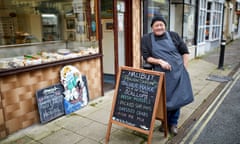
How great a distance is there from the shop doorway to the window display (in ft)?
2.72

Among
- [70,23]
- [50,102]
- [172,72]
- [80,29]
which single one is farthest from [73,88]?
[172,72]

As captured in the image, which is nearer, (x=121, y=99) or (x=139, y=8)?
(x=121, y=99)

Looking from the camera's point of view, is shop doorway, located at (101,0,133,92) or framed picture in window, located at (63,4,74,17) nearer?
framed picture in window, located at (63,4,74,17)

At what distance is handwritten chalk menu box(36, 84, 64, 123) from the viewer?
12.5ft

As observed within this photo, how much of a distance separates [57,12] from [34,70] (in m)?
2.28

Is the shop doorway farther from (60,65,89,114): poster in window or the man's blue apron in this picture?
the man's blue apron

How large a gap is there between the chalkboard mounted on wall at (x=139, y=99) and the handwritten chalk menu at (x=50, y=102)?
1.27 m

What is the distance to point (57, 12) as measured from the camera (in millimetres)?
5508

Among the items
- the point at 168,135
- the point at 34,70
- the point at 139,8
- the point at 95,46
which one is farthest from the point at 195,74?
the point at 34,70

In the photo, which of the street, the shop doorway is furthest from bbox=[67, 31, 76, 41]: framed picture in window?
the street

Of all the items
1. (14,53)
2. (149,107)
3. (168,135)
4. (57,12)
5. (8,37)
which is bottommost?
(168,135)

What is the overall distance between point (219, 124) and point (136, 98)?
70.1 inches

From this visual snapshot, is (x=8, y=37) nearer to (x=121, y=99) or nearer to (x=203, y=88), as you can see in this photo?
(x=121, y=99)

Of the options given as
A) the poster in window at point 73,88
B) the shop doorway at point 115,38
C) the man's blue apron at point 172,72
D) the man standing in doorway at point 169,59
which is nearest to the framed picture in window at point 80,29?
the shop doorway at point 115,38
